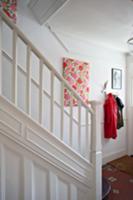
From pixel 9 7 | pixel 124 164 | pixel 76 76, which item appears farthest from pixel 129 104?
pixel 9 7

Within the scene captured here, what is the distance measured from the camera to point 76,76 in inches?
111

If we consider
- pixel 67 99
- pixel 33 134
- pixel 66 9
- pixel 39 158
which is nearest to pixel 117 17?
pixel 66 9

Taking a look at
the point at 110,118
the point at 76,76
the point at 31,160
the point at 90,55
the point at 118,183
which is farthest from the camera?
the point at 110,118

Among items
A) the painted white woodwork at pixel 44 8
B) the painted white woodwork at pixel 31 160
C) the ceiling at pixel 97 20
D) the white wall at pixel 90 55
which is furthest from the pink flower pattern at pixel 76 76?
the painted white woodwork at pixel 31 160

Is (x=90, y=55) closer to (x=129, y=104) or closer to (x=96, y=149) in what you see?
(x=129, y=104)

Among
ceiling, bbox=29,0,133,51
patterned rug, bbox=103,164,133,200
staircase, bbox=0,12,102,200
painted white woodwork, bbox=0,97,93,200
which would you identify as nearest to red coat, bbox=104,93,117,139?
patterned rug, bbox=103,164,133,200

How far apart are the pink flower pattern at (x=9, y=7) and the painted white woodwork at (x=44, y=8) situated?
235 mm

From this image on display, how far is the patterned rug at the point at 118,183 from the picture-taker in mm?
2238

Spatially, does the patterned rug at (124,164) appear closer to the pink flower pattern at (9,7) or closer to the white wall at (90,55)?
the white wall at (90,55)

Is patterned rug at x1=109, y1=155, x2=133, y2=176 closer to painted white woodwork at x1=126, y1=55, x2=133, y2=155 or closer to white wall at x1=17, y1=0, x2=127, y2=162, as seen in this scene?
white wall at x1=17, y1=0, x2=127, y2=162

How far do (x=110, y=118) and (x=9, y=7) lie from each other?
101 inches

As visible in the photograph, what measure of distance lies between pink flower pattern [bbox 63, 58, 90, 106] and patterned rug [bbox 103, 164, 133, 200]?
4.61ft

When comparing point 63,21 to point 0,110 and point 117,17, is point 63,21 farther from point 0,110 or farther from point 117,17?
point 0,110

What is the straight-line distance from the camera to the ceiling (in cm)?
190
